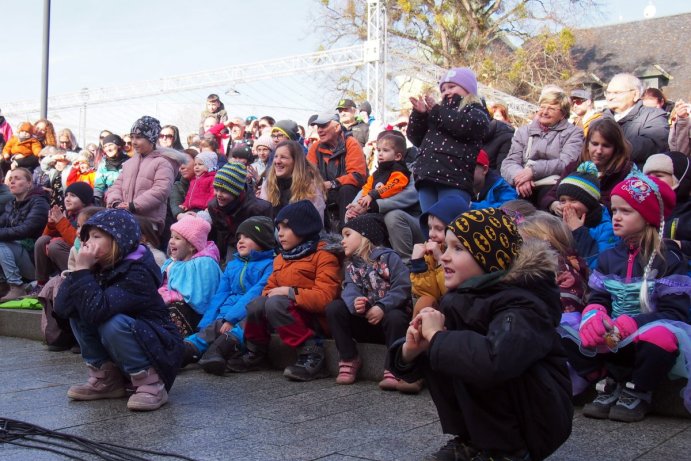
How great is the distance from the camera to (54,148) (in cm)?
1298

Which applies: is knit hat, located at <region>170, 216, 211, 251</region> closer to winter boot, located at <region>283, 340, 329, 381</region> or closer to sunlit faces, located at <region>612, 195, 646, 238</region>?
winter boot, located at <region>283, 340, 329, 381</region>

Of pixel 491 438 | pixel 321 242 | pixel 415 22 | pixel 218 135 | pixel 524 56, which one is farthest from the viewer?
pixel 415 22

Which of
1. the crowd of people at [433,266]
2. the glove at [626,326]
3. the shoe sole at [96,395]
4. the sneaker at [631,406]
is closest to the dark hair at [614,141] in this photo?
the crowd of people at [433,266]

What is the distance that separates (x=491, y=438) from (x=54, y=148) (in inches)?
443

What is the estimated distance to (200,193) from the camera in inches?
357

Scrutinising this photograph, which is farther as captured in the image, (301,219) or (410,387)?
(301,219)

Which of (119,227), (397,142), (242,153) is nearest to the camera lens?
(119,227)

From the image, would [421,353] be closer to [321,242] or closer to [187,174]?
[321,242]

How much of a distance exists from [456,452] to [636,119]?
4.67m

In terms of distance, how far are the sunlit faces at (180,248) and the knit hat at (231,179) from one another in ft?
2.92

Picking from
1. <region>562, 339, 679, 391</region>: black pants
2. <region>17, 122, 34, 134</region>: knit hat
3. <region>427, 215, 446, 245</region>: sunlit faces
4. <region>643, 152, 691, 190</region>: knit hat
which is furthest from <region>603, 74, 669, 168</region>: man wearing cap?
<region>17, 122, 34, 134</region>: knit hat

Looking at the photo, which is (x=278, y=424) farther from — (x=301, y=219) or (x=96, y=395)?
(x=301, y=219)

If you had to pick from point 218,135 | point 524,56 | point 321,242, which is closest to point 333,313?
point 321,242

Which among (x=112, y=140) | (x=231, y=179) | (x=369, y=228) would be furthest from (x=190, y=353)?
(x=112, y=140)
